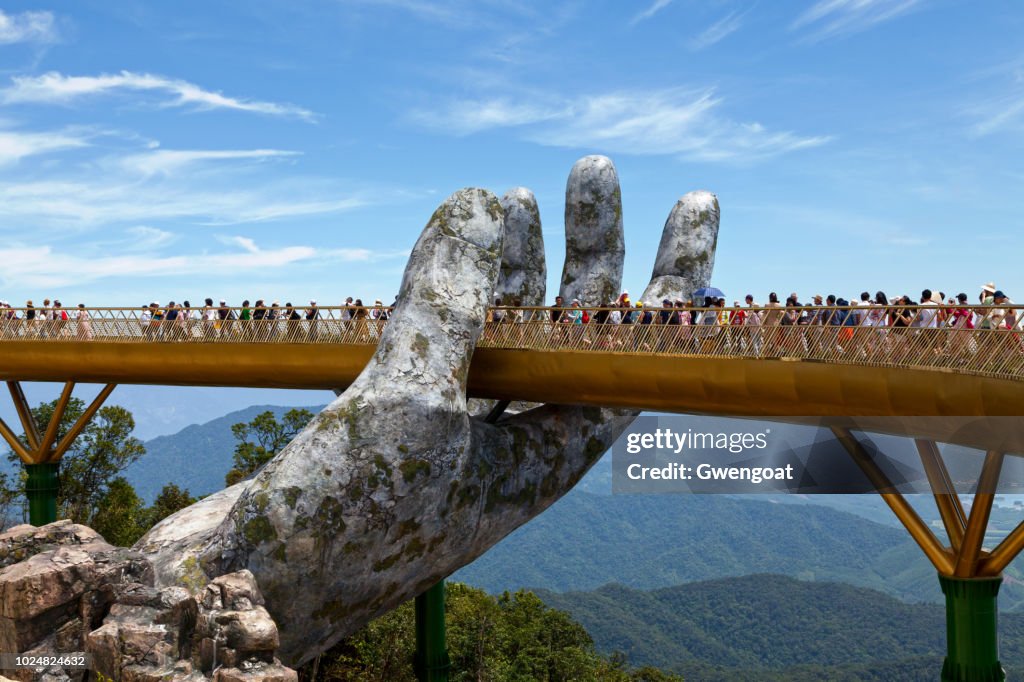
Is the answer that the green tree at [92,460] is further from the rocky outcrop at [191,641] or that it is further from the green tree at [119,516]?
the rocky outcrop at [191,641]

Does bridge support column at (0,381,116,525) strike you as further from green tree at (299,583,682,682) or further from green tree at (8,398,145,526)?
green tree at (8,398,145,526)

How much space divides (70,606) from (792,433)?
49.5ft

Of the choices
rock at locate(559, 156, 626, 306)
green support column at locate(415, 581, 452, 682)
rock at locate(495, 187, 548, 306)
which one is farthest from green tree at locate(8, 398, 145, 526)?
rock at locate(559, 156, 626, 306)

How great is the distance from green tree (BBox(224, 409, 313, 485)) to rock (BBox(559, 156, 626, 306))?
19445mm

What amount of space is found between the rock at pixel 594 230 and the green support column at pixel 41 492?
19973 mm

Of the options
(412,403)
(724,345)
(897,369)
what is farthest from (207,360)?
(897,369)

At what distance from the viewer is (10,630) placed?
56.9ft

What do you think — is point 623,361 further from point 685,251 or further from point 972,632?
point 685,251

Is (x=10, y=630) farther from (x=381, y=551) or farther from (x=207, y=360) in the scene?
(x=207, y=360)

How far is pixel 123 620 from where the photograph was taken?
58.4 feet

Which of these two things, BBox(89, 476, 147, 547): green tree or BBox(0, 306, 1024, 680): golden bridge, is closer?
BBox(0, 306, 1024, 680): golden bridge

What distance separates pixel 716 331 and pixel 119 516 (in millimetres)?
36946

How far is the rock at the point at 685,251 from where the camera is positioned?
3195 cm

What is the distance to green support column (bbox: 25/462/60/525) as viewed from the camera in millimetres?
36312
